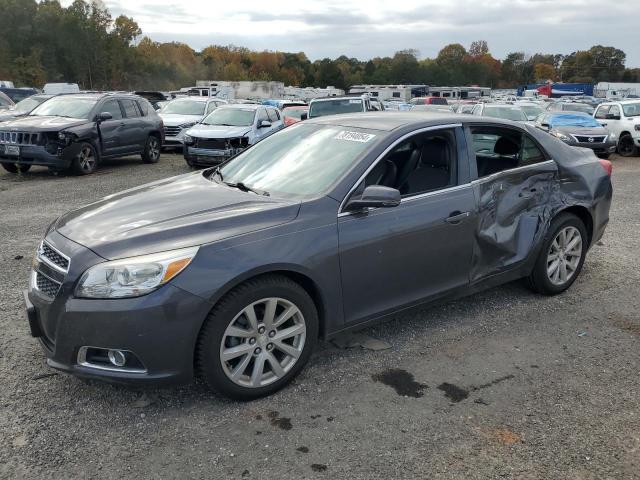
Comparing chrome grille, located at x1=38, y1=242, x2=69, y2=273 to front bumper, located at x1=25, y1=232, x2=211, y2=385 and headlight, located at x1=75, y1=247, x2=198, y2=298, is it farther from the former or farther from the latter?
headlight, located at x1=75, y1=247, x2=198, y2=298

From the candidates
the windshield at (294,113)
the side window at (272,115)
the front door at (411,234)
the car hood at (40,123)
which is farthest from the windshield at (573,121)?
the front door at (411,234)

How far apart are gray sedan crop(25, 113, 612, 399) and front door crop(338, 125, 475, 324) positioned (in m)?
0.01

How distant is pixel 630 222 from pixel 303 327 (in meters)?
6.71

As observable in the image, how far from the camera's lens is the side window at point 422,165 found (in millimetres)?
4078

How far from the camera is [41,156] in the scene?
11477 mm

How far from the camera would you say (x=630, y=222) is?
821 cm

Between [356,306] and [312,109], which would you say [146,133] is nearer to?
[312,109]

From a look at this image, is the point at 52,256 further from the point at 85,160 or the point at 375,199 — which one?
the point at 85,160

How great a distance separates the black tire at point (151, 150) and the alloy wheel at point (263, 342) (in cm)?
1196

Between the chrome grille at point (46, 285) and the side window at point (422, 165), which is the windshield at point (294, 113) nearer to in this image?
the side window at point (422, 165)

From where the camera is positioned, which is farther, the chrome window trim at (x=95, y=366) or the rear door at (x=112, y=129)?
the rear door at (x=112, y=129)

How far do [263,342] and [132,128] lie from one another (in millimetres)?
11661

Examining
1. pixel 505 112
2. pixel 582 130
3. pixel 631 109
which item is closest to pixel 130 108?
pixel 505 112

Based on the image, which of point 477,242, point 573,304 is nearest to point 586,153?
point 573,304
